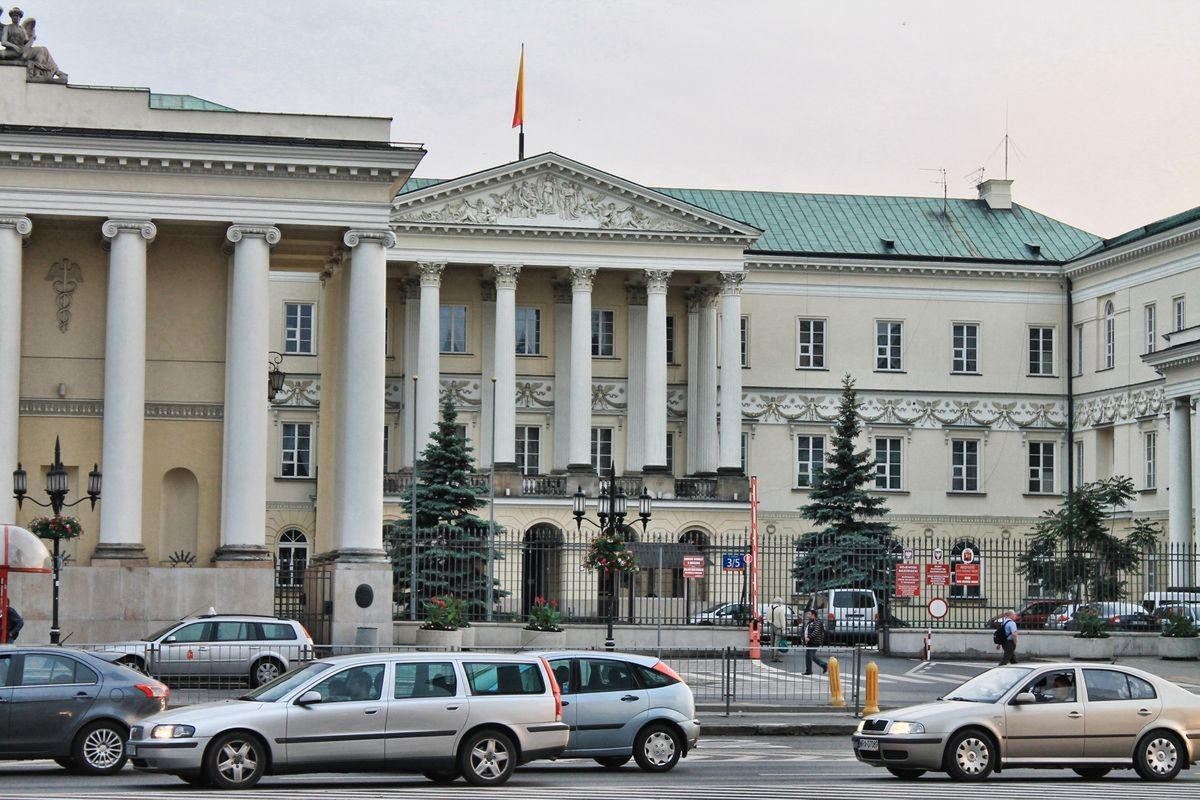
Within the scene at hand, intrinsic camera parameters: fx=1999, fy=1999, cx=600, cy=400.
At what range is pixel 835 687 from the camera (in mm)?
34406

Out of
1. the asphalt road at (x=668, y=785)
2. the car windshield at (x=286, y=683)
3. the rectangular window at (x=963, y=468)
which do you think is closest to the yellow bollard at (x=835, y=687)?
the asphalt road at (x=668, y=785)

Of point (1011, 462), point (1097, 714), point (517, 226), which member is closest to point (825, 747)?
point (1097, 714)

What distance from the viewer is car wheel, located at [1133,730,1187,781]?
23.0m

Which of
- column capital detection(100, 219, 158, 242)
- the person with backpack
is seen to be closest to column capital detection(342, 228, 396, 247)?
column capital detection(100, 219, 158, 242)

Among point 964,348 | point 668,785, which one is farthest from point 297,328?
point 668,785

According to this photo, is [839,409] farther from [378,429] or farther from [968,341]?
[378,429]

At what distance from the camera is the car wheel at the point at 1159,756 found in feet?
75.5

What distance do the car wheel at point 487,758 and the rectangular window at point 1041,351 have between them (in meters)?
60.9

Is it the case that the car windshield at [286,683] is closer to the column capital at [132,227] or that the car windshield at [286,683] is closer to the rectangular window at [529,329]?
the column capital at [132,227]

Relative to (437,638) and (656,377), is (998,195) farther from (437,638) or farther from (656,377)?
(437,638)

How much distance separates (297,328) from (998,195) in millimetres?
30351

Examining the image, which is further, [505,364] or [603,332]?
[603,332]

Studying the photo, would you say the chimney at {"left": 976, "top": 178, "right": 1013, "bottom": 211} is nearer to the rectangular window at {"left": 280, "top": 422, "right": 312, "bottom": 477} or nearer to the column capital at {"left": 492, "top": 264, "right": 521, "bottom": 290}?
the column capital at {"left": 492, "top": 264, "right": 521, "bottom": 290}

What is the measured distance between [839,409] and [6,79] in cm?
4193
